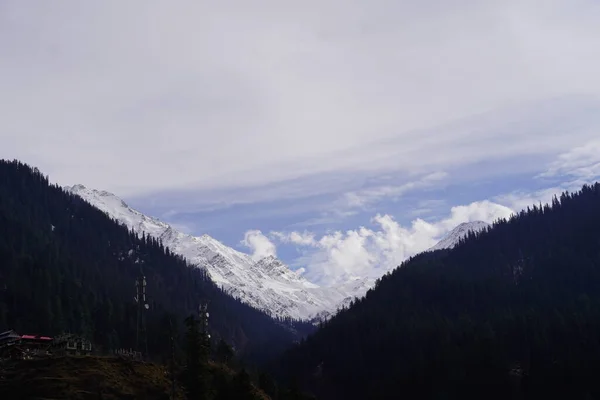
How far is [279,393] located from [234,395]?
42626mm

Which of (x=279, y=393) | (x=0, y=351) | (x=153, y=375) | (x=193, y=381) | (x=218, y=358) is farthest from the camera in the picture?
(x=218, y=358)

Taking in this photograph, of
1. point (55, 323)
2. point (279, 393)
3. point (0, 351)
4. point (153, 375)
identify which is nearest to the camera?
point (153, 375)

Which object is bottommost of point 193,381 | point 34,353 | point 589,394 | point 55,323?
point 589,394

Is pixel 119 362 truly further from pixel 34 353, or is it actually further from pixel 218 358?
pixel 218 358

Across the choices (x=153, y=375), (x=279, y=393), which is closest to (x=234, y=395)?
(x=153, y=375)

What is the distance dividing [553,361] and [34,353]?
14317 cm

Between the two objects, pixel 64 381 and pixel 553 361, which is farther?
pixel 553 361

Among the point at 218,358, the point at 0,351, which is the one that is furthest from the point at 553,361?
the point at 0,351

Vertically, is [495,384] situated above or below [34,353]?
below

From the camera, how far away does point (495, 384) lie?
198m

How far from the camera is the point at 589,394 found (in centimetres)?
17300

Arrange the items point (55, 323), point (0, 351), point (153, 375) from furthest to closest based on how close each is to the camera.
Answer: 1. point (55, 323)
2. point (0, 351)
3. point (153, 375)

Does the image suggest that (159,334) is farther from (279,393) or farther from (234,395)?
(234,395)

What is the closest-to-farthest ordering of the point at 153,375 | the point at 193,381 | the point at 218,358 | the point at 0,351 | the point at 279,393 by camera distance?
the point at 193,381
the point at 153,375
the point at 0,351
the point at 279,393
the point at 218,358
